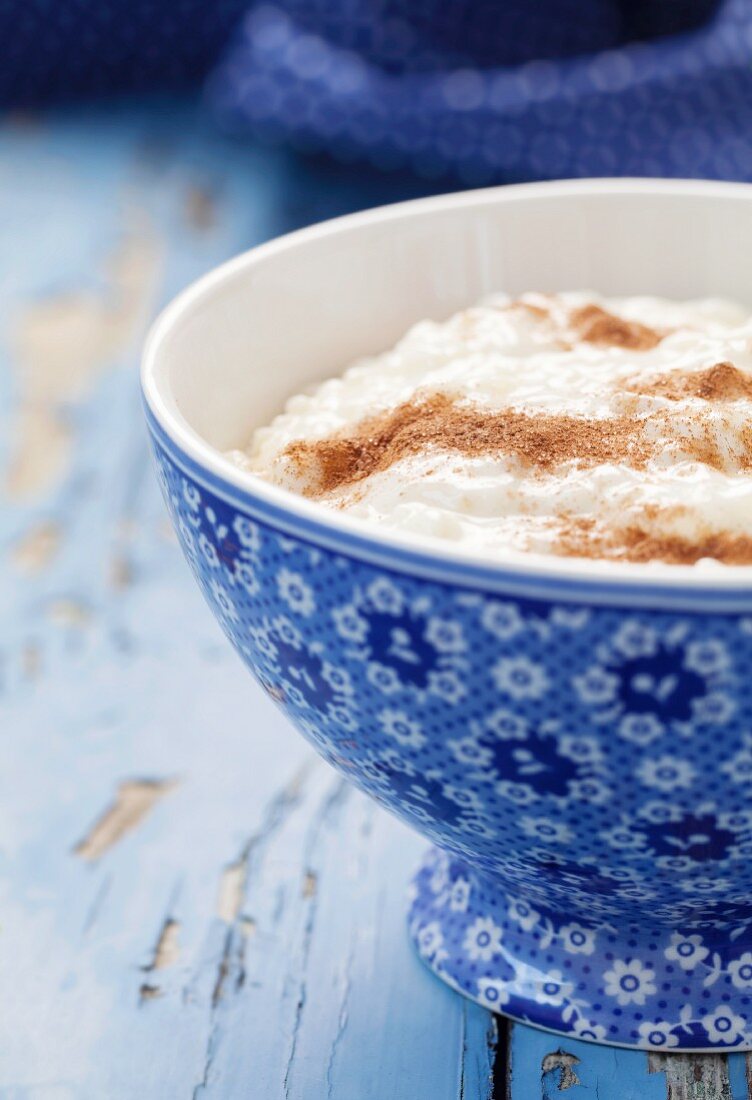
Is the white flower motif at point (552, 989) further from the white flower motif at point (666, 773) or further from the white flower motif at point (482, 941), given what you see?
the white flower motif at point (666, 773)

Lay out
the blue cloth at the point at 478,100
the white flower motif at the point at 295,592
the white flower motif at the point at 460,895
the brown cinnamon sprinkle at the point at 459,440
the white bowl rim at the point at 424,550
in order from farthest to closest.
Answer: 1. the blue cloth at the point at 478,100
2. the white flower motif at the point at 460,895
3. the brown cinnamon sprinkle at the point at 459,440
4. the white flower motif at the point at 295,592
5. the white bowl rim at the point at 424,550

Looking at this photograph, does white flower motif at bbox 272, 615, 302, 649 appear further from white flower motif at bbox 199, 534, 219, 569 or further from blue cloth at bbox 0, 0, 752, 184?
blue cloth at bbox 0, 0, 752, 184

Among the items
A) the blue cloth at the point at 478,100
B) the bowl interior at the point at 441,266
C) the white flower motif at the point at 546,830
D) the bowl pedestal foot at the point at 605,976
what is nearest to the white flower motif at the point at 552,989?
the bowl pedestal foot at the point at 605,976

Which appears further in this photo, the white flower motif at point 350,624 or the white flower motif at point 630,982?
the white flower motif at point 630,982

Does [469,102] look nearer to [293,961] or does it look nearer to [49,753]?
[49,753]

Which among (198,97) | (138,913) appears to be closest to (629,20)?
(198,97)

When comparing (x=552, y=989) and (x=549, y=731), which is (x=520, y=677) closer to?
(x=549, y=731)
